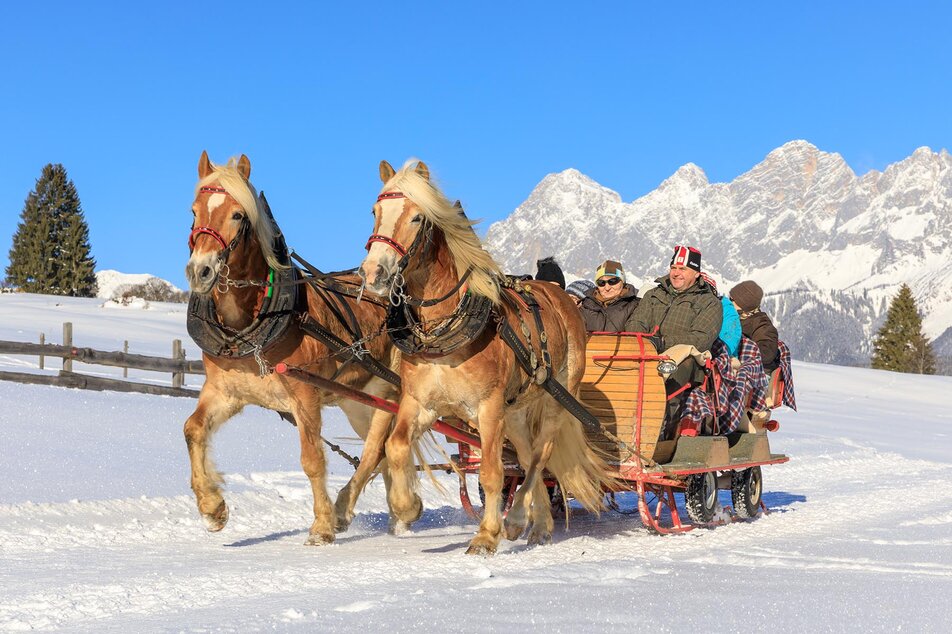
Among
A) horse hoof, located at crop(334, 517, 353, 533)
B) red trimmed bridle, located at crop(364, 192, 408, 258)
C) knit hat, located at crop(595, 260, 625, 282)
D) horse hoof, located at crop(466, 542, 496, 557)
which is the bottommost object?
horse hoof, located at crop(334, 517, 353, 533)

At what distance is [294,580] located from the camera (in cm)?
525

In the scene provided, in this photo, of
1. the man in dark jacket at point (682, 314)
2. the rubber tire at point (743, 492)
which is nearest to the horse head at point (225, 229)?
the man in dark jacket at point (682, 314)

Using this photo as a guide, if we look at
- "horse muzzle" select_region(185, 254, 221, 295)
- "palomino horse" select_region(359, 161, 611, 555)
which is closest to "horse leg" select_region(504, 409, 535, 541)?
"palomino horse" select_region(359, 161, 611, 555)

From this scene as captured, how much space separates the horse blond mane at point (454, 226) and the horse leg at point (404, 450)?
2.50 ft

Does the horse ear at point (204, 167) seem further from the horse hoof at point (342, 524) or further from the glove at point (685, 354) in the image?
the glove at point (685, 354)

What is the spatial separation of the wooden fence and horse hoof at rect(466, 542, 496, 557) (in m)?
11.9

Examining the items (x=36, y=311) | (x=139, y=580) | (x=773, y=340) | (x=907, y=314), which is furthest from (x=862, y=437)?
(x=907, y=314)

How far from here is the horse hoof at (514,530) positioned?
7.30 m

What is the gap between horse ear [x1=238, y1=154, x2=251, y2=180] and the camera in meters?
6.67

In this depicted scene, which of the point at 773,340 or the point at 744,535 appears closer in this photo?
the point at 744,535

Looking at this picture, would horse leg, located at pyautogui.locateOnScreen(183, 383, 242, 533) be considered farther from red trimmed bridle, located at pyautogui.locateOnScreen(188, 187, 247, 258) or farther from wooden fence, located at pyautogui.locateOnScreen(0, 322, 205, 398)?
wooden fence, located at pyautogui.locateOnScreen(0, 322, 205, 398)

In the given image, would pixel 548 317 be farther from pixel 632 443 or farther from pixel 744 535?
pixel 744 535

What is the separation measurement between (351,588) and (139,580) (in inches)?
41.1

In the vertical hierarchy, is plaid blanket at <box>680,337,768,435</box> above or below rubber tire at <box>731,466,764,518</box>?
above
